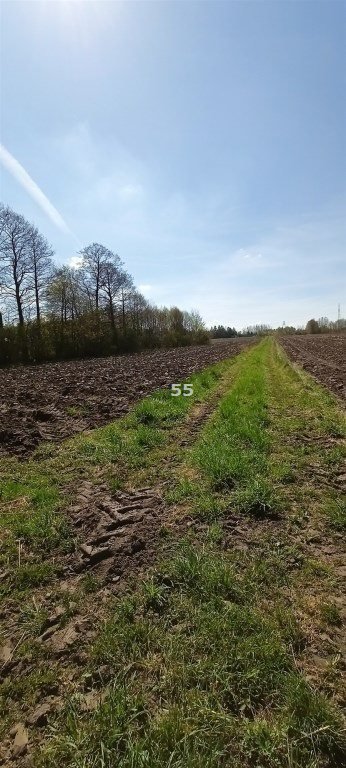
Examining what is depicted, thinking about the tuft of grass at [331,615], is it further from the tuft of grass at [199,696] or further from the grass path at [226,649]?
the tuft of grass at [199,696]

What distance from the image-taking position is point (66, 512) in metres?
4.50

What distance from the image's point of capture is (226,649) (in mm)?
2443

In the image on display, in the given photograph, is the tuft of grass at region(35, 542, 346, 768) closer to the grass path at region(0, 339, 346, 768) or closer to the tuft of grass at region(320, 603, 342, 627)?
the grass path at region(0, 339, 346, 768)

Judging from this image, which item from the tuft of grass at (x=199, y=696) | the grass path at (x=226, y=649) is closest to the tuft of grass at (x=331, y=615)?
the grass path at (x=226, y=649)

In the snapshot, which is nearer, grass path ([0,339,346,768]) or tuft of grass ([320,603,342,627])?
grass path ([0,339,346,768])

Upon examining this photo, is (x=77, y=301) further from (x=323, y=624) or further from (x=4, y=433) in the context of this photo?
(x=323, y=624)

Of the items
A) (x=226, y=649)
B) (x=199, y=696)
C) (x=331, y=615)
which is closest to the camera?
(x=199, y=696)

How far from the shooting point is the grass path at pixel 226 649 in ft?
6.30

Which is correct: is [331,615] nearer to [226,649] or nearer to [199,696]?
[226,649]

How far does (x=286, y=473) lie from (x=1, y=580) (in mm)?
3830

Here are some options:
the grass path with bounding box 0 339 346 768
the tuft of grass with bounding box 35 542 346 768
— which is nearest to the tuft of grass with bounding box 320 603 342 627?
the grass path with bounding box 0 339 346 768

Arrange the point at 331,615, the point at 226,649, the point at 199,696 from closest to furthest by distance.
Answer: the point at 199,696 → the point at 226,649 → the point at 331,615

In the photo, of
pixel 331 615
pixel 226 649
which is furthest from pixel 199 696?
pixel 331 615

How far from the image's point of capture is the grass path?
1.92 meters
